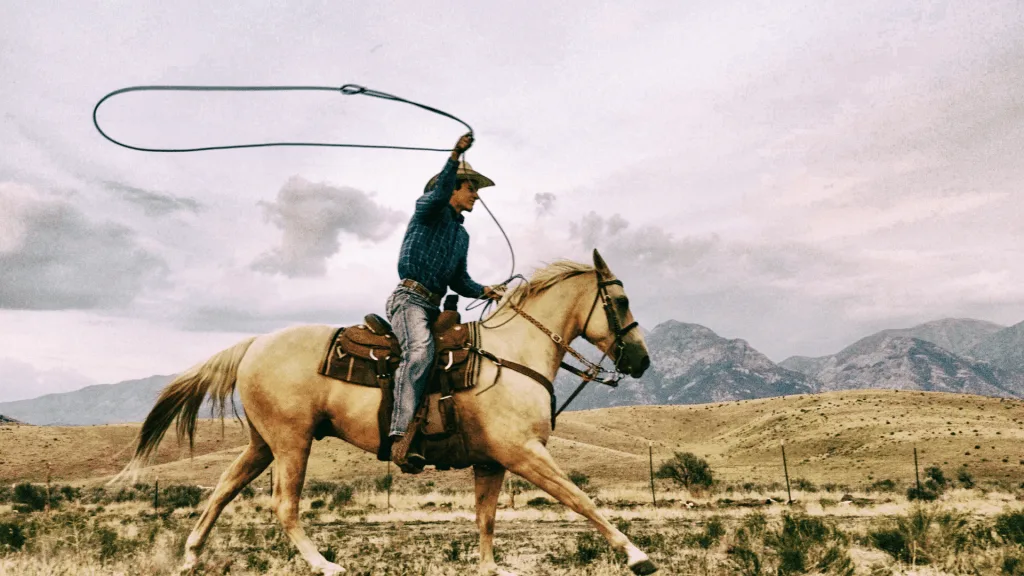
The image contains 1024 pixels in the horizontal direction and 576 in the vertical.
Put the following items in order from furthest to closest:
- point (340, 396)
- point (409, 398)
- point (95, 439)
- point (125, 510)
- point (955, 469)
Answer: point (95, 439), point (955, 469), point (125, 510), point (340, 396), point (409, 398)

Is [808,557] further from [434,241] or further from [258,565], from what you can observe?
[258,565]

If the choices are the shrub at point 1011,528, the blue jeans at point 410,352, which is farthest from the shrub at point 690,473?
the blue jeans at point 410,352

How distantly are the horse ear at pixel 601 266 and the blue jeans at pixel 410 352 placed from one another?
5.51 feet

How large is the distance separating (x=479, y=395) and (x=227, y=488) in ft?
9.35

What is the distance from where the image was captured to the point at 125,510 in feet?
79.7

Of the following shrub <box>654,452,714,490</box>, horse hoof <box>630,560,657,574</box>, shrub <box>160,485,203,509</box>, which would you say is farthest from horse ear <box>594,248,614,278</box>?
shrub <box>654,452,714,490</box>

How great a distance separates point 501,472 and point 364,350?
1782 millimetres

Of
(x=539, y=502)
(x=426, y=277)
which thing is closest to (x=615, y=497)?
(x=539, y=502)

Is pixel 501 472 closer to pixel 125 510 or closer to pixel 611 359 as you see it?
pixel 611 359

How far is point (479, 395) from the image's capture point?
5.68m

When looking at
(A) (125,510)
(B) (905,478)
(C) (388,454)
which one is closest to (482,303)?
(C) (388,454)

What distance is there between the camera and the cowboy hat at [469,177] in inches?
254

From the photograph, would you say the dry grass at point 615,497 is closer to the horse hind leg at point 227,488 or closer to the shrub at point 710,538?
the shrub at point 710,538

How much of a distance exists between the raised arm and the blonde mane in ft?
3.80
